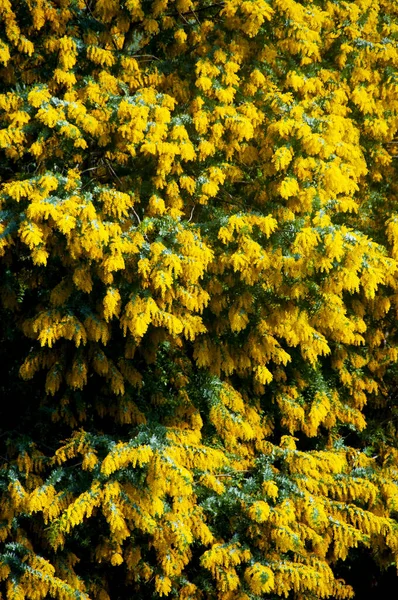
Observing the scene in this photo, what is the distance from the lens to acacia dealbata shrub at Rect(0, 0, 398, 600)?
20.4 ft

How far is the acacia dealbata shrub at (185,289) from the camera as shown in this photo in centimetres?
622

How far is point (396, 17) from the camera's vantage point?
8.46 metres

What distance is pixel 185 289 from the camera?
6.39 metres

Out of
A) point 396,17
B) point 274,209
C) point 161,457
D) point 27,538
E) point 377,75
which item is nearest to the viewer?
point 161,457

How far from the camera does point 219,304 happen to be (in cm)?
695

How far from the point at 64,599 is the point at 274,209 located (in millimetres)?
3270

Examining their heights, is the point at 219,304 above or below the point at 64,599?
above

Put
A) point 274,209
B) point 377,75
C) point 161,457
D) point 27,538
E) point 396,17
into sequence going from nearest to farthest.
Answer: point 161,457 → point 27,538 → point 274,209 → point 377,75 → point 396,17

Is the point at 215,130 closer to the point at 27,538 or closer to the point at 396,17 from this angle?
the point at 396,17

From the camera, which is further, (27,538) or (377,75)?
(377,75)

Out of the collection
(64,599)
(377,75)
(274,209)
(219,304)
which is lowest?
(64,599)

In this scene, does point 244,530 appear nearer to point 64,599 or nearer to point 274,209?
point 64,599

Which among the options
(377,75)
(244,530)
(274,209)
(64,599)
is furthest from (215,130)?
(64,599)

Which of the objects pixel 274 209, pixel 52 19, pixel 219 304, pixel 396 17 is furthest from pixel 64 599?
pixel 396 17
